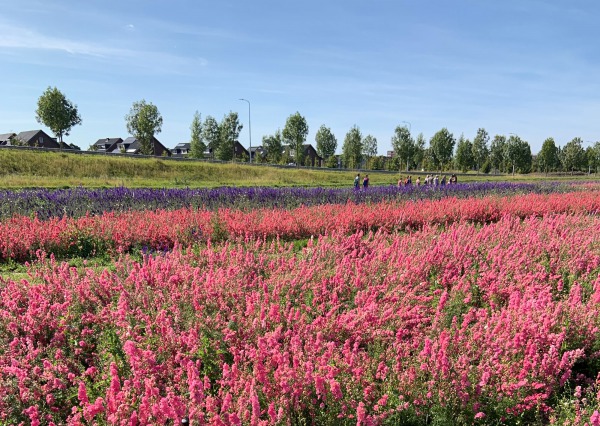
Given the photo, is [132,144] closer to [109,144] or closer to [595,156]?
[109,144]

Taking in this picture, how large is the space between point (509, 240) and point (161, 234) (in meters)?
6.31

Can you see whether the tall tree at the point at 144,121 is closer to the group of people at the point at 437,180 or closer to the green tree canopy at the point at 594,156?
the group of people at the point at 437,180

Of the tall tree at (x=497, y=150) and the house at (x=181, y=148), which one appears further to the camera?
the house at (x=181, y=148)

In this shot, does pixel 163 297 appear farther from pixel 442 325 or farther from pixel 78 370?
pixel 442 325

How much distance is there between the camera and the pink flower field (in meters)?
2.87

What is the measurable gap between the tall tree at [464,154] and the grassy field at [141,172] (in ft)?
90.2

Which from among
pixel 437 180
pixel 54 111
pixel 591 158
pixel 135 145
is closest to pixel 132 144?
pixel 135 145

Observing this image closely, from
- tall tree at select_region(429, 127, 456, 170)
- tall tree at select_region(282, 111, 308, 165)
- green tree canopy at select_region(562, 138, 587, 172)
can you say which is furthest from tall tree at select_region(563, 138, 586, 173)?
tall tree at select_region(282, 111, 308, 165)

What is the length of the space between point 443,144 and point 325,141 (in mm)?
17882

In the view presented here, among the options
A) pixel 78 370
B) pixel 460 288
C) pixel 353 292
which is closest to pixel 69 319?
pixel 78 370

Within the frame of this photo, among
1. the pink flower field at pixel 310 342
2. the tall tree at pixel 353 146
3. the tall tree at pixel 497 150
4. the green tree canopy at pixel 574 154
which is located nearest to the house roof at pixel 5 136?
the tall tree at pixel 353 146

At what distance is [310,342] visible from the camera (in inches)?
136

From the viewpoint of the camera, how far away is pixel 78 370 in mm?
3375

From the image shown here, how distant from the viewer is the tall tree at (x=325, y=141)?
69.4 metres
